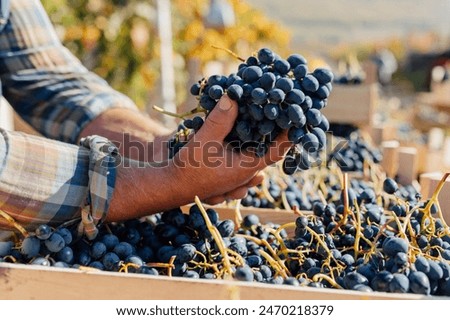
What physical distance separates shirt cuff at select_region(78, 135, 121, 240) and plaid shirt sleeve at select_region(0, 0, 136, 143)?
49 cm

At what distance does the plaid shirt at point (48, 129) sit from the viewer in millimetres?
1206

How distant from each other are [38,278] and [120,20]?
17.4 feet

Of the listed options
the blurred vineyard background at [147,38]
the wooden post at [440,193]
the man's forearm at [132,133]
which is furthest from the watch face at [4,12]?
the blurred vineyard background at [147,38]

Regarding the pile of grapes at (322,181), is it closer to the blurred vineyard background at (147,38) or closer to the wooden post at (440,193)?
the wooden post at (440,193)

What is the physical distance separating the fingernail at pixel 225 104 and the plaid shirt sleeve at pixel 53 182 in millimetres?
274

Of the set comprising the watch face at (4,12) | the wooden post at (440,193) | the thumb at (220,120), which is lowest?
the wooden post at (440,193)

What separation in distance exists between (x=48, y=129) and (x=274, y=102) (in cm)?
93

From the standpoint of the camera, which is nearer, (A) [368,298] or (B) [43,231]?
(A) [368,298]

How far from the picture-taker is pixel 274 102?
1.12m

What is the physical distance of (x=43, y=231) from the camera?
1.12 m

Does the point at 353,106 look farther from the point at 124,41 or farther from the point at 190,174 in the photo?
the point at 124,41

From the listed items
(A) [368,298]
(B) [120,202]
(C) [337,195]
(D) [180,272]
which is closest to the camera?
(A) [368,298]

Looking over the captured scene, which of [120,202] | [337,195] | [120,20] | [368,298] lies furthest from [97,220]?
[120,20]

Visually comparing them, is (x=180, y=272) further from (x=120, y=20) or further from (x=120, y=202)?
(x=120, y=20)
